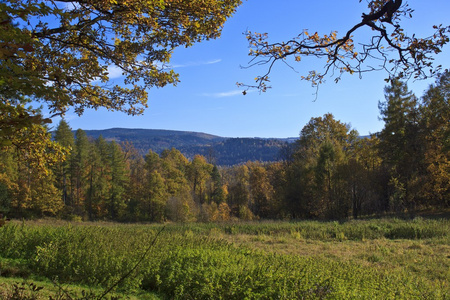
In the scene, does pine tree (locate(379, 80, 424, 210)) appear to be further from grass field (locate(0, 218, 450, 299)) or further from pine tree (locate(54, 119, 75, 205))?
pine tree (locate(54, 119, 75, 205))

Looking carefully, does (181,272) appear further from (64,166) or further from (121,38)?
(64,166)

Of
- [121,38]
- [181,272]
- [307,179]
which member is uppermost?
[121,38]

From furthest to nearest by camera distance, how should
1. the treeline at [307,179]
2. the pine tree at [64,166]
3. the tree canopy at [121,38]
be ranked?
the pine tree at [64,166] < the treeline at [307,179] < the tree canopy at [121,38]

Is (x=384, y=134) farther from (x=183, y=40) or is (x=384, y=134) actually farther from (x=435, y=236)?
(x=183, y=40)

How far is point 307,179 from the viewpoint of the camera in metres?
35.0

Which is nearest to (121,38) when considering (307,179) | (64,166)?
(307,179)

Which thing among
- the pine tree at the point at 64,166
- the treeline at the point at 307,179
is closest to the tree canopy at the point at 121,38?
the treeline at the point at 307,179

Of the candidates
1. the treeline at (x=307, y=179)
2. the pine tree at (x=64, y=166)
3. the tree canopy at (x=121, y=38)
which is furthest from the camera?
the pine tree at (x=64, y=166)

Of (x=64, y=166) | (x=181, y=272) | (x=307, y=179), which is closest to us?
(x=181, y=272)

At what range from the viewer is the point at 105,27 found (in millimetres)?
5508

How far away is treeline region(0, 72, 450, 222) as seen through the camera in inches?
1147

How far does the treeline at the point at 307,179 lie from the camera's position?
29141mm

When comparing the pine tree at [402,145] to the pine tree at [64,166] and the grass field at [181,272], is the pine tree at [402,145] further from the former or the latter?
the pine tree at [64,166]

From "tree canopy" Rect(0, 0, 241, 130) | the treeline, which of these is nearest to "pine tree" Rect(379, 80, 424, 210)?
the treeline
